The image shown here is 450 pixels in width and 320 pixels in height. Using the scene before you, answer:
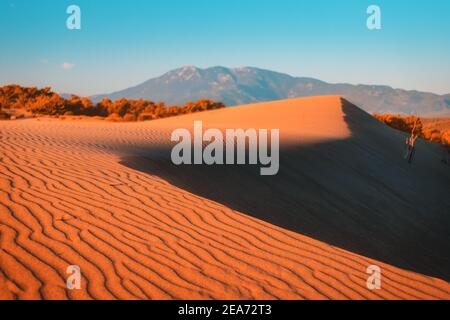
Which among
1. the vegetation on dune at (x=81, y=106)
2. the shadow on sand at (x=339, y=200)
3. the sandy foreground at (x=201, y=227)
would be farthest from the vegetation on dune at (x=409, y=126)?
the sandy foreground at (x=201, y=227)

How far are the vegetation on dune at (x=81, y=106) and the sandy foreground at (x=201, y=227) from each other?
68.7 ft

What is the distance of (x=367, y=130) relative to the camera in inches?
827

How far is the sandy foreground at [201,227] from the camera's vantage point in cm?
329

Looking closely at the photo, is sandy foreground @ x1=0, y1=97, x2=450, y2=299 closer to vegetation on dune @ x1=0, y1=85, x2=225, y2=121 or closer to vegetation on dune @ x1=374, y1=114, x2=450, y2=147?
vegetation on dune @ x1=0, y1=85, x2=225, y2=121

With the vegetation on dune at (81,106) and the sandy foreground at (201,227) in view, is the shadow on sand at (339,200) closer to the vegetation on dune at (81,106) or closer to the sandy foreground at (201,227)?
the sandy foreground at (201,227)

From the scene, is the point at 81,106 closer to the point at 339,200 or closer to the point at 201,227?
the point at 339,200

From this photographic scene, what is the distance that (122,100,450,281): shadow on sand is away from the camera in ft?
20.4

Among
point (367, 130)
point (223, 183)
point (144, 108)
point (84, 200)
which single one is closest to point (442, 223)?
point (223, 183)

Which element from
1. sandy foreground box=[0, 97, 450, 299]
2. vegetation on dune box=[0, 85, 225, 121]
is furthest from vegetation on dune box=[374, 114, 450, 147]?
sandy foreground box=[0, 97, 450, 299]

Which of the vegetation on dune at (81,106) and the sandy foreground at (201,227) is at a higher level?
the vegetation on dune at (81,106)

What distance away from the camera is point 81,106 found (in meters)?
33.0

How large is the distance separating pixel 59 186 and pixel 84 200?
75cm

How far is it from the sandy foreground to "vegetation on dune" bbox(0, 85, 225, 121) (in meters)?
20.9
